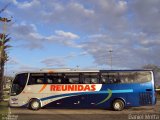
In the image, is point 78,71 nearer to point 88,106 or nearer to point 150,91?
point 88,106

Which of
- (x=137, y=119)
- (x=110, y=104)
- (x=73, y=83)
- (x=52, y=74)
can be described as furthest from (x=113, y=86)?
(x=137, y=119)

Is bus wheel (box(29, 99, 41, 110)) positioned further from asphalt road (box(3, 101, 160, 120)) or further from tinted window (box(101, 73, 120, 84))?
tinted window (box(101, 73, 120, 84))

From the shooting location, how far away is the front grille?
23.9 m

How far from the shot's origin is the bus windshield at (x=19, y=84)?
83.1 feet

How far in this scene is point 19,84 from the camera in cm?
2547

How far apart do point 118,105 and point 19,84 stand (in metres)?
7.19

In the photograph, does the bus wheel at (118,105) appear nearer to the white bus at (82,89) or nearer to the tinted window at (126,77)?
the white bus at (82,89)

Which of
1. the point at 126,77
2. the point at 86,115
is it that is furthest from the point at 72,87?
the point at 86,115

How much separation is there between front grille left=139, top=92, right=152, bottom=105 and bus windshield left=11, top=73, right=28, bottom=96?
823cm

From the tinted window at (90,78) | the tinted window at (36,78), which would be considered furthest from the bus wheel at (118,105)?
the tinted window at (36,78)

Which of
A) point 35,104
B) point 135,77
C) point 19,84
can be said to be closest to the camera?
point 135,77

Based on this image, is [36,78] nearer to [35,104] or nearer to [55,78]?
[55,78]

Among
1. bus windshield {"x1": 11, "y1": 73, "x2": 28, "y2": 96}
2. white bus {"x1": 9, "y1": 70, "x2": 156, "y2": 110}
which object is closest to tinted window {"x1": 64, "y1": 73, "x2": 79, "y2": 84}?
white bus {"x1": 9, "y1": 70, "x2": 156, "y2": 110}

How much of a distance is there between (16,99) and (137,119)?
10.3 m
